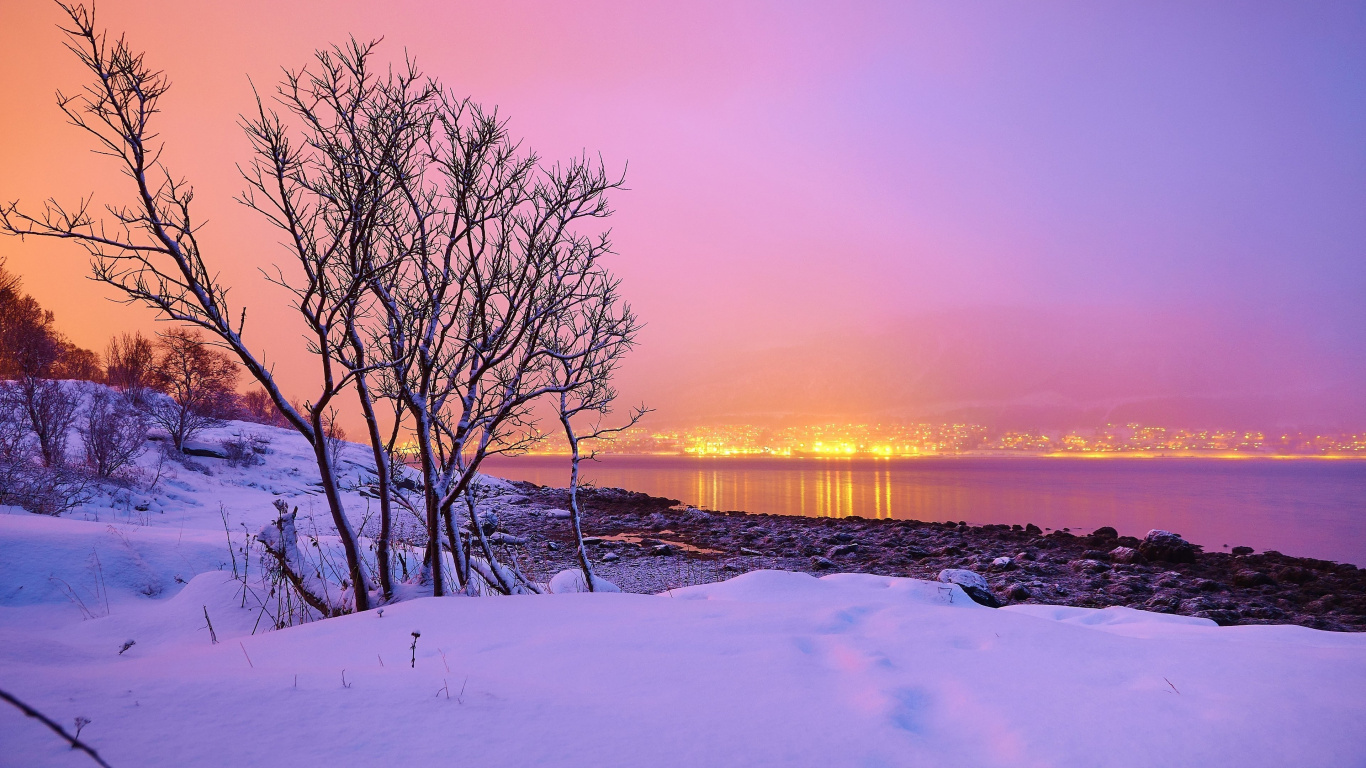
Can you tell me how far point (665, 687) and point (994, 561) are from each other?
13.7m

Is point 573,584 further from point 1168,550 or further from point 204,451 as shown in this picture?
point 204,451

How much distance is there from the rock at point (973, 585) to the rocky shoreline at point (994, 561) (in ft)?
0.15

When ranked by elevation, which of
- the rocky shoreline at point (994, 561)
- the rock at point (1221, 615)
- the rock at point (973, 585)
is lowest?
the rocky shoreline at point (994, 561)

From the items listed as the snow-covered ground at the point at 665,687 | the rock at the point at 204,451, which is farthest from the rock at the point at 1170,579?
the rock at the point at 204,451

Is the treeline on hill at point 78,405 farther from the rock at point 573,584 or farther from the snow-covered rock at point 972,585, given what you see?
the snow-covered rock at point 972,585

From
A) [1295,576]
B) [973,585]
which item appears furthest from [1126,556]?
[973,585]

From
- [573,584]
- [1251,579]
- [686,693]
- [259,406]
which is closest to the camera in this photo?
[686,693]

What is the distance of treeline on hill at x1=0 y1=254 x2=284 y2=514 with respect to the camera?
11.1 meters

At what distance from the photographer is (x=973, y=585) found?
10.1 meters

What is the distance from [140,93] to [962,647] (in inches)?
268

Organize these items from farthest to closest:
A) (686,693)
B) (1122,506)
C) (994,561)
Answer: (1122,506), (994,561), (686,693)

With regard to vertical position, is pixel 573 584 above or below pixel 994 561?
above

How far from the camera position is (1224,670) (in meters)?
3.52

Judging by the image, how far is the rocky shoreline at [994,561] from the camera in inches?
437
